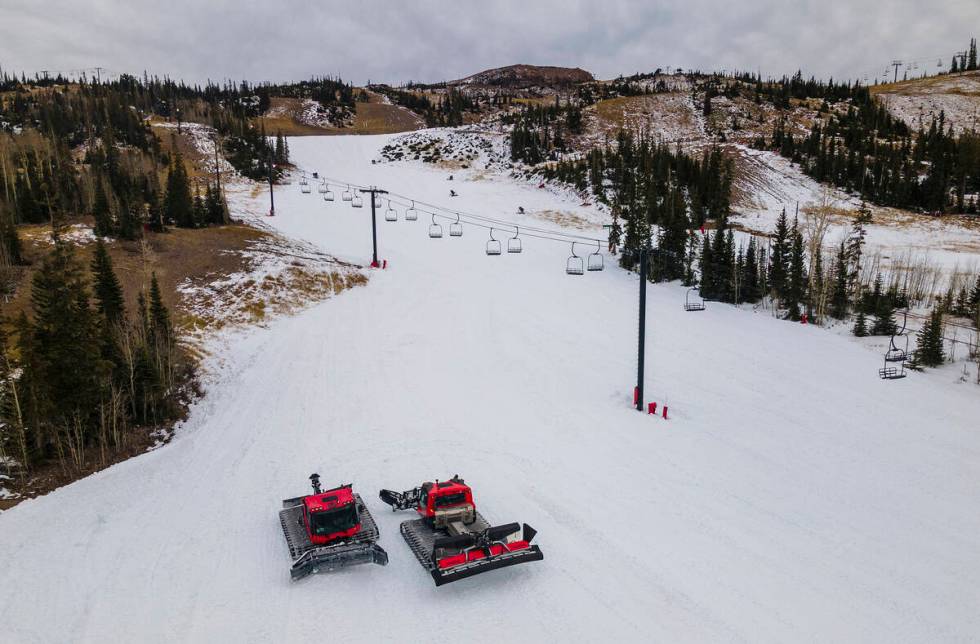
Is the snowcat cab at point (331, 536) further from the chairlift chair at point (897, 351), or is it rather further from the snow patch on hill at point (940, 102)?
the snow patch on hill at point (940, 102)

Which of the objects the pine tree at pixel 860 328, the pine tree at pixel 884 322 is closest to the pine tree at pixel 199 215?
the pine tree at pixel 860 328

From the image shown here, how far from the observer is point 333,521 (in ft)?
51.8

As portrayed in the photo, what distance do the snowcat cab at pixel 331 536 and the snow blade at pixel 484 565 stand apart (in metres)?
2.07

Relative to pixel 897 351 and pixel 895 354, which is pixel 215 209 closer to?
pixel 897 351

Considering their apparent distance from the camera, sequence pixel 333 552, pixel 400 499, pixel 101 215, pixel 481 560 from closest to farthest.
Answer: pixel 481 560
pixel 333 552
pixel 400 499
pixel 101 215

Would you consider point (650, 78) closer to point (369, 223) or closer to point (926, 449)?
point (369, 223)

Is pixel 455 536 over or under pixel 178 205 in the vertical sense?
under

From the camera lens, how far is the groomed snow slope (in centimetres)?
1384

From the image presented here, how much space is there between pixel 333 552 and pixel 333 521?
93 cm

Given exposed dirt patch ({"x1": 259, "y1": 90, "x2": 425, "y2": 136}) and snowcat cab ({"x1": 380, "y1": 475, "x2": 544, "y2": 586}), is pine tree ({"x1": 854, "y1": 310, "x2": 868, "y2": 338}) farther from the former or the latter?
exposed dirt patch ({"x1": 259, "y1": 90, "x2": 425, "y2": 136})

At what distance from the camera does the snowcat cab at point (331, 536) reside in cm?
1499

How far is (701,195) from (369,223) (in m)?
44.0

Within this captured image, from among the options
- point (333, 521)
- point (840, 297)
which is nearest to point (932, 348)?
point (840, 297)

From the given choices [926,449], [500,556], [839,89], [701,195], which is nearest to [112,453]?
[500,556]
